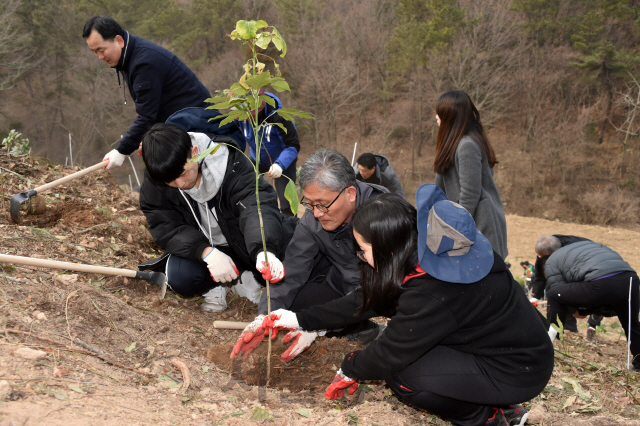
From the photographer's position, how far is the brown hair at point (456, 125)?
9.70 ft

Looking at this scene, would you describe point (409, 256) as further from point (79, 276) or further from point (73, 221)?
point (73, 221)

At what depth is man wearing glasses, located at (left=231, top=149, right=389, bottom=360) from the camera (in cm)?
221

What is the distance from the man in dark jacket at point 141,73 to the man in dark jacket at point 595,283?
320 cm

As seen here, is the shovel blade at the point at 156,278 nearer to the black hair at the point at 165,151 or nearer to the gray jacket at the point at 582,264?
the black hair at the point at 165,151

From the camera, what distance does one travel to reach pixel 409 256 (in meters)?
1.77

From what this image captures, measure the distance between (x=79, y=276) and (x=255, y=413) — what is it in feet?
5.59

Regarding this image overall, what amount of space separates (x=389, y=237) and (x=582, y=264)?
2565 millimetres

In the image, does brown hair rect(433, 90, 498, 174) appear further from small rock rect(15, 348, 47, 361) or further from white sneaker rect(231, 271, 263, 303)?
small rock rect(15, 348, 47, 361)

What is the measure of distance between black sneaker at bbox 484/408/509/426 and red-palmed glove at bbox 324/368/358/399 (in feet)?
1.98

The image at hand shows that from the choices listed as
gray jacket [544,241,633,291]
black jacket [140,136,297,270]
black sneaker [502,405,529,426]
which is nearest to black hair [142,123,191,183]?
black jacket [140,136,297,270]

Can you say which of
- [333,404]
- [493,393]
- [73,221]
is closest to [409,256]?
Result: [493,393]

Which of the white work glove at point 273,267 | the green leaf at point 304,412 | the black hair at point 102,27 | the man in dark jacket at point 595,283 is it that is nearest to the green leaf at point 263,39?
the white work glove at point 273,267

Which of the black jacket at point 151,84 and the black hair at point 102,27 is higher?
the black hair at point 102,27

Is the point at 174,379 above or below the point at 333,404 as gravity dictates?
above
